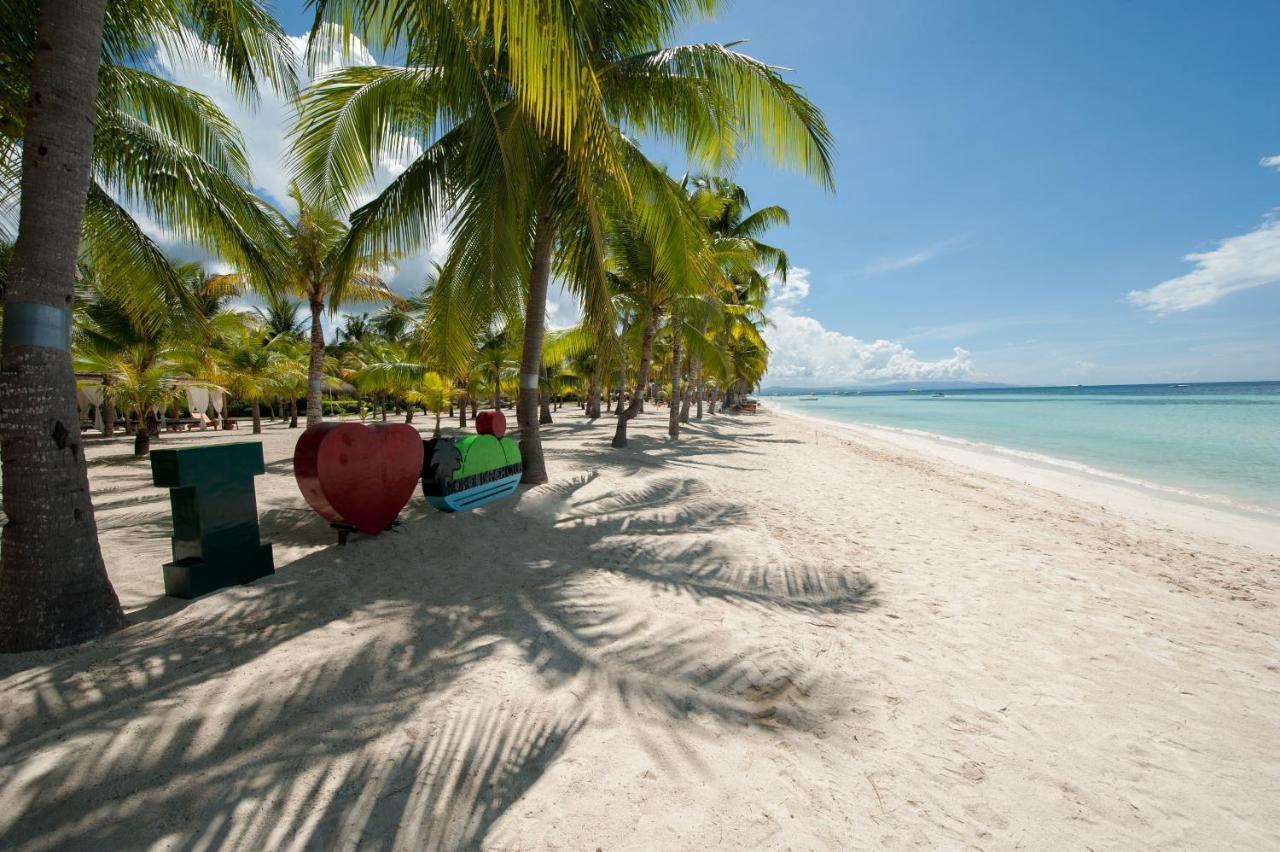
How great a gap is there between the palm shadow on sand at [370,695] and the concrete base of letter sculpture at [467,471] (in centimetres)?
135

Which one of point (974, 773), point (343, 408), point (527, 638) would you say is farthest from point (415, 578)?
point (343, 408)

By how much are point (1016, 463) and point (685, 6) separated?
1504 cm

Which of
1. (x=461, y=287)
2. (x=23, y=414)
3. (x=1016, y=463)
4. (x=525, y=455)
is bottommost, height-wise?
(x=1016, y=463)

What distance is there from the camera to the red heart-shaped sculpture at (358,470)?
169 inches

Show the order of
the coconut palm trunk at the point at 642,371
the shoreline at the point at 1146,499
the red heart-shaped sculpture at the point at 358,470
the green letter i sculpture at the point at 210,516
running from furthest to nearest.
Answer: the coconut palm trunk at the point at 642,371
the shoreline at the point at 1146,499
the red heart-shaped sculpture at the point at 358,470
the green letter i sculpture at the point at 210,516

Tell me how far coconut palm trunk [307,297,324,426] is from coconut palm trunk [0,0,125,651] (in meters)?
7.30

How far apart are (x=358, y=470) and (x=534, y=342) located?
3530 millimetres

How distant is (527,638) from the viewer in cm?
304

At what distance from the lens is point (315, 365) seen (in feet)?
33.7

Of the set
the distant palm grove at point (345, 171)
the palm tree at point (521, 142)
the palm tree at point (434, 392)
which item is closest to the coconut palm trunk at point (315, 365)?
the distant palm grove at point (345, 171)

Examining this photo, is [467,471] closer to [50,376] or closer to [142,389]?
[50,376]

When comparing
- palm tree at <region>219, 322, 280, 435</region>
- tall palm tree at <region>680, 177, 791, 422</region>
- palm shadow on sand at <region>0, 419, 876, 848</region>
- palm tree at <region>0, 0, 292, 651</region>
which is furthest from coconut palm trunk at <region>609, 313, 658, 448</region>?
palm tree at <region>219, 322, 280, 435</region>

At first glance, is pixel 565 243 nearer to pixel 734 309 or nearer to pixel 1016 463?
pixel 734 309

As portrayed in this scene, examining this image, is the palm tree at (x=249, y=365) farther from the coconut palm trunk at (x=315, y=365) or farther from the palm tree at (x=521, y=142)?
the palm tree at (x=521, y=142)
